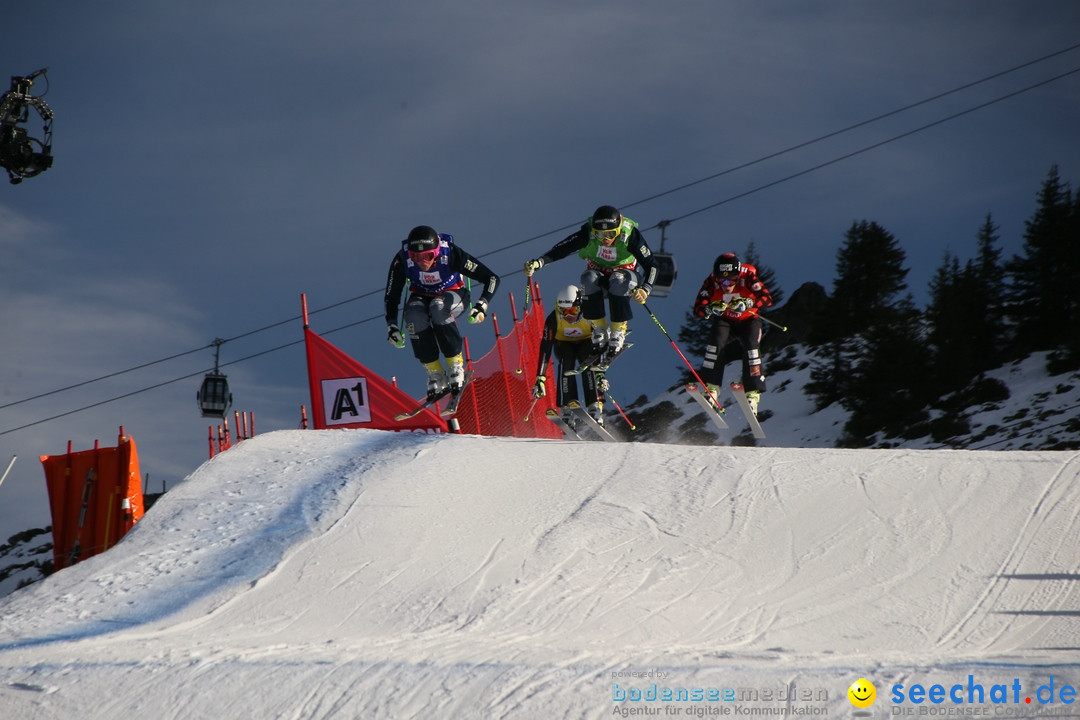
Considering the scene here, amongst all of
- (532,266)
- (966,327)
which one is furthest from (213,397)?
(966,327)

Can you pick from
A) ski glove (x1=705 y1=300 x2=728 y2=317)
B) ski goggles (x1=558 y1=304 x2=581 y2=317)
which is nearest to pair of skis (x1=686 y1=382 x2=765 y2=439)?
ski glove (x1=705 y1=300 x2=728 y2=317)

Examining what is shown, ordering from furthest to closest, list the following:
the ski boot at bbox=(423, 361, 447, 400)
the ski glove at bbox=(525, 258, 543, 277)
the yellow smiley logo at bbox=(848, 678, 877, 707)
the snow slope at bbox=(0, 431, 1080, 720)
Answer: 1. the ski boot at bbox=(423, 361, 447, 400)
2. the ski glove at bbox=(525, 258, 543, 277)
3. the snow slope at bbox=(0, 431, 1080, 720)
4. the yellow smiley logo at bbox=(848, 678, 877, 707)

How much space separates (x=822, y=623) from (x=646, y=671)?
1.80 meters

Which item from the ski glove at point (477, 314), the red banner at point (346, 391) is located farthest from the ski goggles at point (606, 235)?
the red banner at point (346, 391)

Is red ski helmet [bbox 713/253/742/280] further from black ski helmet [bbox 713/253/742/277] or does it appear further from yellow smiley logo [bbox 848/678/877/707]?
yellow smiley logo [bbox 848/678/877/707]

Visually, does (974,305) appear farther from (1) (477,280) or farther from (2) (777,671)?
(2) (777,671)

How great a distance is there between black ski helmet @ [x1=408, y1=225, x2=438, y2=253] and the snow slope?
7.54ft

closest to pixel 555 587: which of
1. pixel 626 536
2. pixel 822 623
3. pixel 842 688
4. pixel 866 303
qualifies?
pixel 626 536

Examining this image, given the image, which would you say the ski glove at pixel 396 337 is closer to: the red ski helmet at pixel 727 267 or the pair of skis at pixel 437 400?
the pair of skis at pixel 437 400

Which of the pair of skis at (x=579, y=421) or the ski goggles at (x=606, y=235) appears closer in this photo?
the ski goggles at (x=606, y=235)

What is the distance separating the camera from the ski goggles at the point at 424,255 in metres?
11.2

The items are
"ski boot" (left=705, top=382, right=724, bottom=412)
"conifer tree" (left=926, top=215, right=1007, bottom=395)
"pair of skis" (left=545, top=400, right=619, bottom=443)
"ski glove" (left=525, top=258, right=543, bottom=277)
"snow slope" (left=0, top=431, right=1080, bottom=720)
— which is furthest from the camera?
"conifer tree" (left=926, top=215, right=1007, bottom=395)

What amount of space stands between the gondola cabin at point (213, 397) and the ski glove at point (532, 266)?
7.68m

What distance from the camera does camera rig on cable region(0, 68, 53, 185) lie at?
17.9 meters
